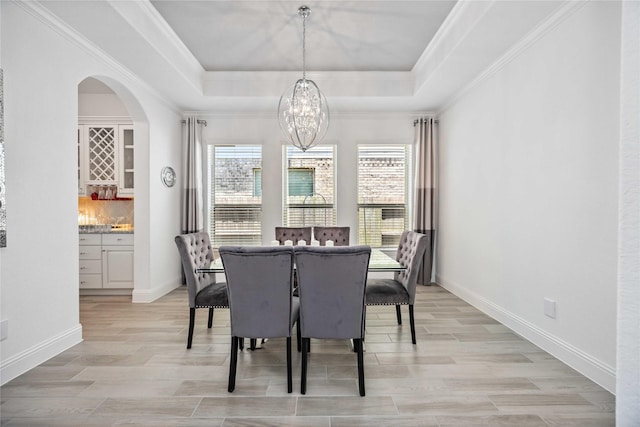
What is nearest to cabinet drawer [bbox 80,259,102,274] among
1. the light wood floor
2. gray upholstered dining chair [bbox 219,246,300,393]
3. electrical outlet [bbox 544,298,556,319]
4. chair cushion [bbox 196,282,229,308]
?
the light wood floor

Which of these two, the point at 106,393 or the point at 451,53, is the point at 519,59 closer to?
A: the point at 451,53

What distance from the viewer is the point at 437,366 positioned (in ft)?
8.39

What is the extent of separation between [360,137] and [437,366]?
3644 millimetres

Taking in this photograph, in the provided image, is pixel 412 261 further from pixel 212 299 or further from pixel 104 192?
pixel 104 192

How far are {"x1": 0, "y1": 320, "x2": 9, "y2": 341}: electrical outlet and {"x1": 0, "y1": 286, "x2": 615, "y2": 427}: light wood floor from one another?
316 mm

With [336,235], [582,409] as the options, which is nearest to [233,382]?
[582,409]

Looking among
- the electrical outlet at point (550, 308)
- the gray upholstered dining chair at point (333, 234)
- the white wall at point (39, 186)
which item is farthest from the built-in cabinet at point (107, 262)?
the electrical outlet at point (550, 308)

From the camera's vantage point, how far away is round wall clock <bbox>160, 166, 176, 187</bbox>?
15.4 feet

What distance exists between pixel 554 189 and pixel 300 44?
283 centimetres

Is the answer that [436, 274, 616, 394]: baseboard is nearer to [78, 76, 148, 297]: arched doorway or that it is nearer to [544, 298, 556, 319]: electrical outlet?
[544, 298, 556, 319]: electrical outlet

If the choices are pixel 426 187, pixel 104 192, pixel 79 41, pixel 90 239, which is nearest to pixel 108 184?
pixel 104 192

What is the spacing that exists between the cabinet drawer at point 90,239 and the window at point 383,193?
11.8 ft

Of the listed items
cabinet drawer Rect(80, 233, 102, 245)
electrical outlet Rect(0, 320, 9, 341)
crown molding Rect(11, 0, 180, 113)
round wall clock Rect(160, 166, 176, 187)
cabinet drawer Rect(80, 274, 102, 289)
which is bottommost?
cabinet drawer Rect(80, 274, 102, 289)

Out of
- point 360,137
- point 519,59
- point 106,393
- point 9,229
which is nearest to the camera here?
point 106,393
